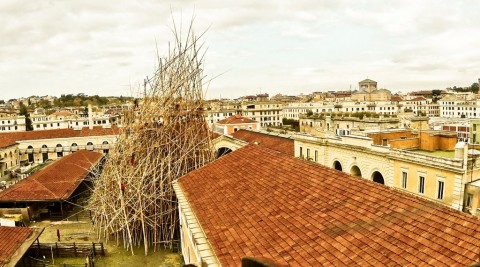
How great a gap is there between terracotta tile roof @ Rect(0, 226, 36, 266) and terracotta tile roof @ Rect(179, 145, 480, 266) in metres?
7.47

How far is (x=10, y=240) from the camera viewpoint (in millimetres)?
14938

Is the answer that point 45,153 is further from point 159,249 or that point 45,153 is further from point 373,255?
point 373,255

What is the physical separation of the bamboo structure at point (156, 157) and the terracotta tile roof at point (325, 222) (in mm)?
6075

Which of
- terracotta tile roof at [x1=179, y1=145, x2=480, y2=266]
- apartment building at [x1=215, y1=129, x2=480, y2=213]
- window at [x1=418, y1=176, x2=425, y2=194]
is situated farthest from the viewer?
window at [x1=418, y1=176, x2=425, y2=194]

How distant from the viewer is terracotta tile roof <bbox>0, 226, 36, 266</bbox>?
45.2ft

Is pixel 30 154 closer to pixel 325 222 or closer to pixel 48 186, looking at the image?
pixel 48 186

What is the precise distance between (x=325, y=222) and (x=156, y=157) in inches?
488

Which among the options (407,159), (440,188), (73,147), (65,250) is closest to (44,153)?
(73,147)

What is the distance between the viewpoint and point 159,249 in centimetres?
1844

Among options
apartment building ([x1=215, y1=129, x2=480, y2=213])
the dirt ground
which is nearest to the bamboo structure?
the dirt ground

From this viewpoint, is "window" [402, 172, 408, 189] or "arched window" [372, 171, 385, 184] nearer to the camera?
"window" [402, 172, 408, 189]

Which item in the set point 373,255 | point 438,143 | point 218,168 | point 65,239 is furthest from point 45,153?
point 373,255

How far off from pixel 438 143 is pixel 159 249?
20548mm

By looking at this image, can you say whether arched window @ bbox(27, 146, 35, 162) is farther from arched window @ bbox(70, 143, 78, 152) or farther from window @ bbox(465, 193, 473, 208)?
window @ bbox(465, 193, 473, 208)
